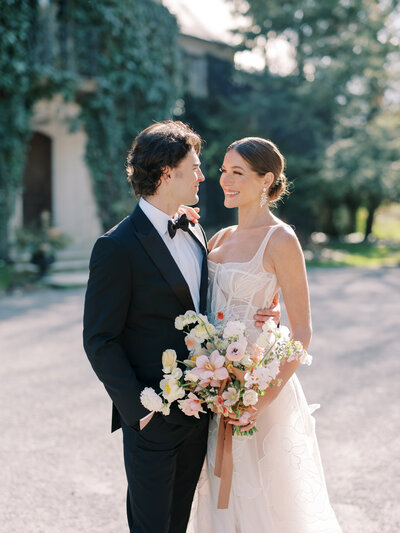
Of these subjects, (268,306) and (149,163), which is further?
(268,306)

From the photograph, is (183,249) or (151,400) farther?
(183,249)

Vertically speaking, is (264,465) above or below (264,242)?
below

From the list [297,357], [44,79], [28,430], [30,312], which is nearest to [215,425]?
[297,357]

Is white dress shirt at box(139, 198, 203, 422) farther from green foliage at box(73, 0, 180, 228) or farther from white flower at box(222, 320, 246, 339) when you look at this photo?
green foliage at box(73, 0, 180, 228)

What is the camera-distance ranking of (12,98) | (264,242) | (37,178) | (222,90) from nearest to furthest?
(264,242)
(12,98)
(37,178)
(222,90)

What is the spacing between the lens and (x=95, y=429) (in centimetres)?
435

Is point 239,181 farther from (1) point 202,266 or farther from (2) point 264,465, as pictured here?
(2) point 264,465

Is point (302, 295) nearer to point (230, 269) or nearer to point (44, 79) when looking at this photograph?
point (230, 269)

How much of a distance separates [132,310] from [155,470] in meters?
0.63

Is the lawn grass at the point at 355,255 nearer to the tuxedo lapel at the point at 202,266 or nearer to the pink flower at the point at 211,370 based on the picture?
the tuxedo lapel at the point at 202,266

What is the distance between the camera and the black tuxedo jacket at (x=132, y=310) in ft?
6.86

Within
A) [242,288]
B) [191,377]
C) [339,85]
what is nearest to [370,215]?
[339,85]

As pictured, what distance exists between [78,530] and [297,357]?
66.7 inches

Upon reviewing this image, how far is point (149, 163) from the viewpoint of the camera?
2.18m
